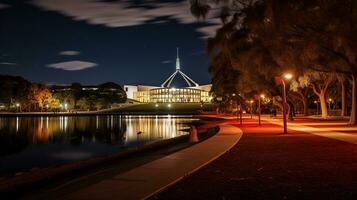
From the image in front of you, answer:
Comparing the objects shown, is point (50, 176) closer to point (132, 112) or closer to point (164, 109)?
point (132, 112)

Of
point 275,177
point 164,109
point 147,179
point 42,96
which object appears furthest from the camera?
point 164,109

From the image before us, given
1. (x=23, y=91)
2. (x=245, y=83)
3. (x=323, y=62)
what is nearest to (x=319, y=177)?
(x=323, y=62)

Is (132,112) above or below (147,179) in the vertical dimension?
above

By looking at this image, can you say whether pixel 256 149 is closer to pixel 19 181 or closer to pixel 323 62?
pixel 19 181

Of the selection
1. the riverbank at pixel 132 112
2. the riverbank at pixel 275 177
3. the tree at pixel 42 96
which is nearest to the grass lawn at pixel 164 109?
the riverbank at pixel 132 112

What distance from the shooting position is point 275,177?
10.8m

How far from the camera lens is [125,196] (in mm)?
8633

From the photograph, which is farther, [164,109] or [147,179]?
[164,109]

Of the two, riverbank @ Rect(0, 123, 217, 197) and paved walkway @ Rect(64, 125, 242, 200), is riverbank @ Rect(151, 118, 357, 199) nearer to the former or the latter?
paved walkway @ Rect(64, 125, 242, 200)

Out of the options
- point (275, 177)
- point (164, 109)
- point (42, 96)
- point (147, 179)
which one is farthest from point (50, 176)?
point (164, 109)

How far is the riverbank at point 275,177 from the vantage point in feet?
29.0

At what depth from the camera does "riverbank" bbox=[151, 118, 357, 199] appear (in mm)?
8852

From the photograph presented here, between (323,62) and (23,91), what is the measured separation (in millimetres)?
109220

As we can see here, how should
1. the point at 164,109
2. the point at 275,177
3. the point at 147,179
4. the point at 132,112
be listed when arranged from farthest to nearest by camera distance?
1. the point at 164,109
2. the point at 132,112
3. the point at 275,177
4. the point at 147,179
